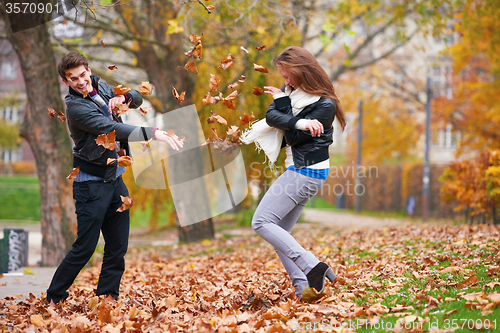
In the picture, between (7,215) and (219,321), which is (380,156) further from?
(219,321)

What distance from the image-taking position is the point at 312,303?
11.4 feet

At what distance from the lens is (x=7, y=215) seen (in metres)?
26.1

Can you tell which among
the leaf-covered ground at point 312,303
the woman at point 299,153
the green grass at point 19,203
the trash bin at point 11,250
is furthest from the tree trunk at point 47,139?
the green grass at point 19,203

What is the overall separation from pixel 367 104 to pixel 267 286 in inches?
900

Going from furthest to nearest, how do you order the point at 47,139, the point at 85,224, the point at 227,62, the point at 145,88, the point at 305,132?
the point at 47,139 → the point at 227,62 → the point at 145,88 → the point at 85,224 → the point at 305,132

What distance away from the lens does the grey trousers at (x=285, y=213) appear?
347cm

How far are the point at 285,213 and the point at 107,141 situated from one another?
56.7 inches

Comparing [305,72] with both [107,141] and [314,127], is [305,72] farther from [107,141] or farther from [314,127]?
[107,141]

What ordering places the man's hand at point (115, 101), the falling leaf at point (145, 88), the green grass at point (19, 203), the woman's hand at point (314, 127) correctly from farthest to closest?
1. the green grass at point (19, 203)
2. the falling leaf at point (145, 88)
3. the man's hand at point (115, 101)
4. the woman's hand at point (314, 127)

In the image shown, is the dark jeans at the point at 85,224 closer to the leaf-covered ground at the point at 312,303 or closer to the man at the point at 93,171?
the man at the point at 93,171

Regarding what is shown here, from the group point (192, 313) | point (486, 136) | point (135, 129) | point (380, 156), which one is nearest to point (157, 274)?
point (192, 313)

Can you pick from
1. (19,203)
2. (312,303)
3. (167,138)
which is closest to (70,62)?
(167,138)

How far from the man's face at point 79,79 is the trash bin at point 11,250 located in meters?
3.96

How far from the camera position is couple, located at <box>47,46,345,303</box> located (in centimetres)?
349
